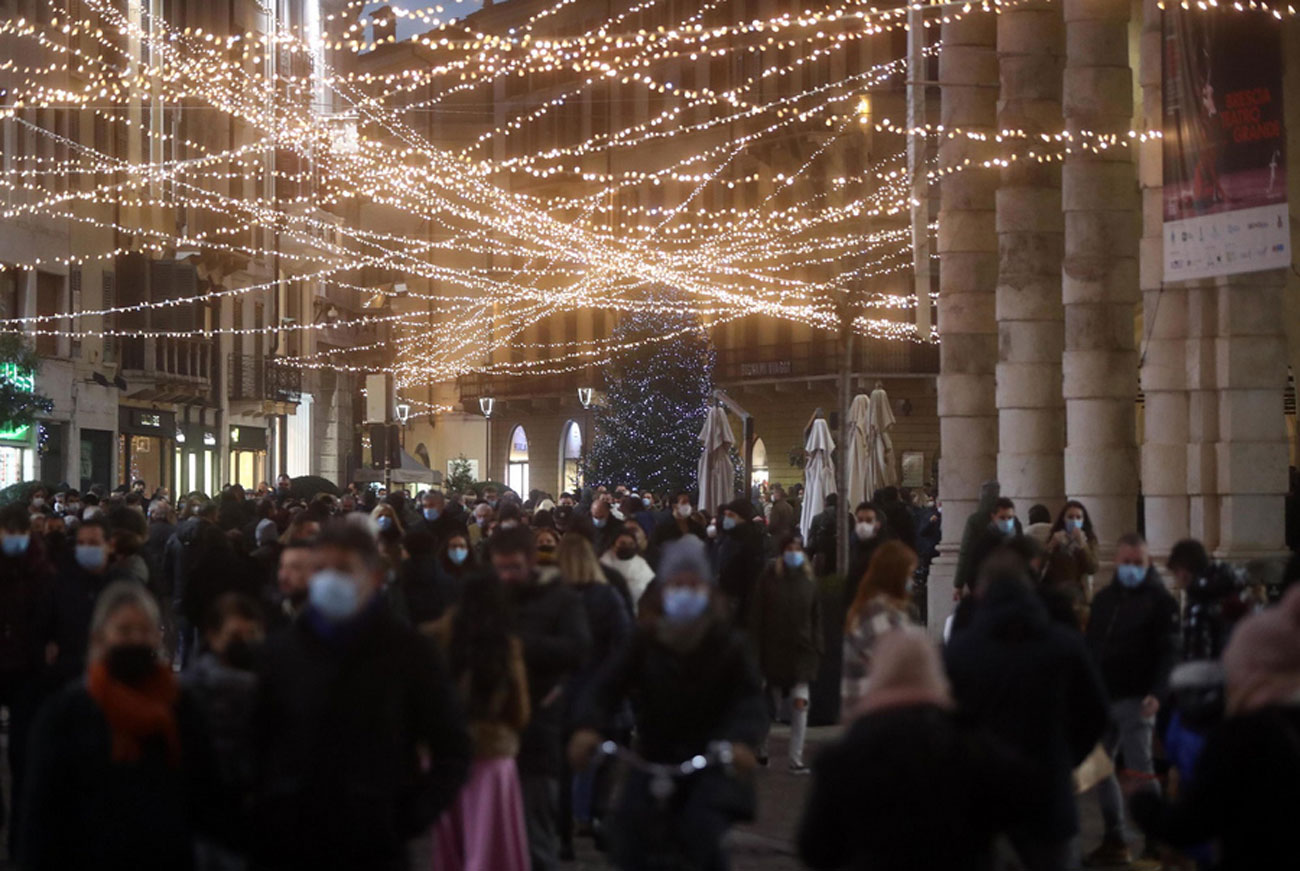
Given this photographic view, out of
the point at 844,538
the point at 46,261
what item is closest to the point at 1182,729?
the point at 844,538

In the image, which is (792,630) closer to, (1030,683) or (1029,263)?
(1030,683)

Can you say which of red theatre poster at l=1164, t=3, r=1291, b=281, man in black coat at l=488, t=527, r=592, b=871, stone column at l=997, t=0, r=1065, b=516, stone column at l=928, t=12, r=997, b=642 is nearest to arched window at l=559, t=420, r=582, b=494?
stone column at l=928, t=12, r=997, b=642

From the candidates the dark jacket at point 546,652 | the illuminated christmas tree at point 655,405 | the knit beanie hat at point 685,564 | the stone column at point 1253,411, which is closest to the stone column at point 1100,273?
the stone column at point 1253,411

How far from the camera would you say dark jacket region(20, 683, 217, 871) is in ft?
19.8

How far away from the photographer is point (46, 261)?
138ft

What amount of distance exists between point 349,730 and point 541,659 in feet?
10.3

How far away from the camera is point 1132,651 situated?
10.8m

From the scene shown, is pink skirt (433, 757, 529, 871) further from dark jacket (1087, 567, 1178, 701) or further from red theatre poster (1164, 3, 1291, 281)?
red theatre poster (1164, 3, 1291, 281)

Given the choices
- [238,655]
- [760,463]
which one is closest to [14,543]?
[238,655]

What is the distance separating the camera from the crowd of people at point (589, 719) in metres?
5.73

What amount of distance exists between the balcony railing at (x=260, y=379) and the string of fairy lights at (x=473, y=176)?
75cm

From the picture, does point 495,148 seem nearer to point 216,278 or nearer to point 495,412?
point 495,412

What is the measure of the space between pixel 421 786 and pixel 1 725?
11945mm

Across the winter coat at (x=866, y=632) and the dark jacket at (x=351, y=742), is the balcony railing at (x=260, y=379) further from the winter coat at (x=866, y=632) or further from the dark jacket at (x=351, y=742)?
the dark jacket at (x=351, y=742)
